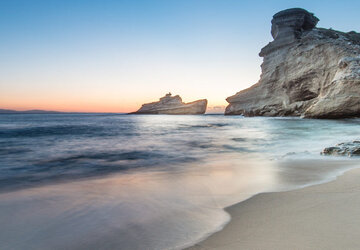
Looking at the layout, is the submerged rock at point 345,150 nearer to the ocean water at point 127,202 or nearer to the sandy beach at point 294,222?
the ocean water at point 127,202

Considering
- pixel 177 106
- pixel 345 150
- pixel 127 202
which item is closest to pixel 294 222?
pixel 127 202

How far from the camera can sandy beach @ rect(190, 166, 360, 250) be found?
141 cm

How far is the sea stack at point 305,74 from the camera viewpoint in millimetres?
20672

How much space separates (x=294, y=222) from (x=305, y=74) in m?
38.2

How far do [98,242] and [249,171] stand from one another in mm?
2918

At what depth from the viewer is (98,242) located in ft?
5.33

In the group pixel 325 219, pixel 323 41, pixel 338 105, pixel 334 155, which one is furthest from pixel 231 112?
pixel 325 219

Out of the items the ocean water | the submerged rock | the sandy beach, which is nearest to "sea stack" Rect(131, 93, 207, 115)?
the submerged rock

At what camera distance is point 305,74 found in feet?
112

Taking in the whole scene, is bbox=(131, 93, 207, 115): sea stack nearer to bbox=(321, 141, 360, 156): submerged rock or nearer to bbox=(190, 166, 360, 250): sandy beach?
bbox=(321, 141, 360, 156): submerged rock

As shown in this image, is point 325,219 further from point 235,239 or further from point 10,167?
point 10,167

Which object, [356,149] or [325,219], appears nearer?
[325,219]

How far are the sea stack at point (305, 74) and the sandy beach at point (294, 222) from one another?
2196 centimetres

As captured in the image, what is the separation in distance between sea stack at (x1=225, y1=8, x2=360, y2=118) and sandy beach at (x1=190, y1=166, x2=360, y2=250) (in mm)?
21956
